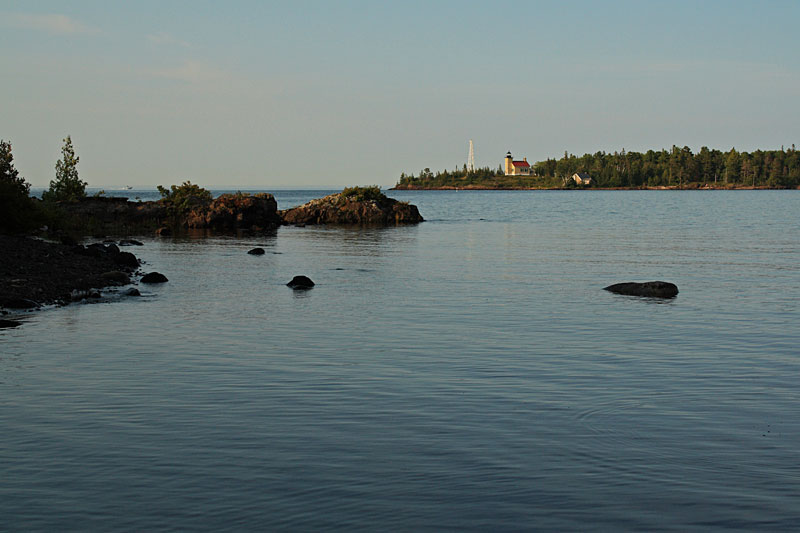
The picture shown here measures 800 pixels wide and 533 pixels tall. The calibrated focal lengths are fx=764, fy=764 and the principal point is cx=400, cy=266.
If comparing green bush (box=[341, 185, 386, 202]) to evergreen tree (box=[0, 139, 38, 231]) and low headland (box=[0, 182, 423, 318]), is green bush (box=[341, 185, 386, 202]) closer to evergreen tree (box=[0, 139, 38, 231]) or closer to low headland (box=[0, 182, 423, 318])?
low headland (box=[0, 182, 423, 318])

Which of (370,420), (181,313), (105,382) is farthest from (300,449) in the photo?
(181,313)

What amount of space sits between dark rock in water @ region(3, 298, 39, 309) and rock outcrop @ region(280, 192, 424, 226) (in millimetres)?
63324

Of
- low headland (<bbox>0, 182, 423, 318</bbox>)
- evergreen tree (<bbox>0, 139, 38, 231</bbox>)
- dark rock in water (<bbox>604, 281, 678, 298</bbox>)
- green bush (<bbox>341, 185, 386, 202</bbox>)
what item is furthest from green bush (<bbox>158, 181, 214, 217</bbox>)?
dark rock in water (<bbox>604, 281, 678, 298</bbox>)

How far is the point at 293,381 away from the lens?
15.1 metres

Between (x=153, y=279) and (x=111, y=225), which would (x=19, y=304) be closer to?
(x=153, y=279)

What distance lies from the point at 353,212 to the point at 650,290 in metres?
64.2

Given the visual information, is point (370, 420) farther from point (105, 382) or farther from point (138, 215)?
point (138, 215)

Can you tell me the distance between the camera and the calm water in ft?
29.2

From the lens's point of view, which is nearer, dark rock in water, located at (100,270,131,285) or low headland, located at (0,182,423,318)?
low headland, located at (0,182,423,318)

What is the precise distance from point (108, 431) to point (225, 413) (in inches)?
74.1

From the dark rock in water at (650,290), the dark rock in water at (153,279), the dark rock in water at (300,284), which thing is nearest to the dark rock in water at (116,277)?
the dark rock in water at (153,279)

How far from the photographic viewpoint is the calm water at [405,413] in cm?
890

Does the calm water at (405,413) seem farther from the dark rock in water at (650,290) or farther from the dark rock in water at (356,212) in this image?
the dark rock in water at (356,212)

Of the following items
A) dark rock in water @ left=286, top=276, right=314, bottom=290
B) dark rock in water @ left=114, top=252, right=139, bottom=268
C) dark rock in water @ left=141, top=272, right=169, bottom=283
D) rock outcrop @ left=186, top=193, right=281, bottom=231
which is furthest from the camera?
rock outcrop @ left=186, top=193, right=281, bottom=231
